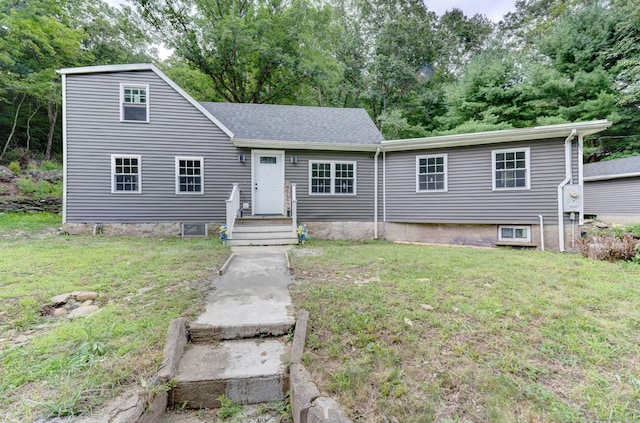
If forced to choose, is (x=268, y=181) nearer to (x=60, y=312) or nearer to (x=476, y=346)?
(x=60, y=312)

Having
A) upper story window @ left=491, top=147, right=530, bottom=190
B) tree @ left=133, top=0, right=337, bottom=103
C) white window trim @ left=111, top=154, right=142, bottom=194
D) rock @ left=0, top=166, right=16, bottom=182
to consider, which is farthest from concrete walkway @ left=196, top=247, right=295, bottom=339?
rock @ left=0, top=166, right=16, bottom=182

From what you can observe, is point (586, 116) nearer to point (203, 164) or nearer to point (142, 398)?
point (203, 164)

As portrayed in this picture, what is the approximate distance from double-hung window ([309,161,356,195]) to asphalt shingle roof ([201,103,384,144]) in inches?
33.6

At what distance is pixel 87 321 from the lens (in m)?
2.71

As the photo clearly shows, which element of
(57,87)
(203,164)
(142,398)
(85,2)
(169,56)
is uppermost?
(85,2)

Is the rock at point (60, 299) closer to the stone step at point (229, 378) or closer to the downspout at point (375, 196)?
the stone step at point (229, 378)

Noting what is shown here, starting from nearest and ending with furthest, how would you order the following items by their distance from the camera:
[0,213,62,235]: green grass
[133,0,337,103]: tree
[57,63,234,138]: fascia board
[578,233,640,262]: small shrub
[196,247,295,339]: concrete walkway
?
[196,247,295,339]: concrete walkway → [578,233,640,262]: small shrub → [57,63,234,138]: fascia board → [0,213,62,235]: green grass → [133,0,337,103]: tree

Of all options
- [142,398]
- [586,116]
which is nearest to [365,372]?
[142,398]

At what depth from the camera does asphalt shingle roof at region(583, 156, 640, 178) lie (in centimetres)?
1171

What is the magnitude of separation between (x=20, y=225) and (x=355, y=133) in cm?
1205

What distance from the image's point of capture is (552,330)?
2623 millimetres

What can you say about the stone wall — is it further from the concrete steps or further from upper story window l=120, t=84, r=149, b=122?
the concrete steps

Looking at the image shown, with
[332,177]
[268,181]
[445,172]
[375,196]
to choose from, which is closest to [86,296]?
[268,181]

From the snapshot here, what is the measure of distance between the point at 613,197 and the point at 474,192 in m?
9.86
